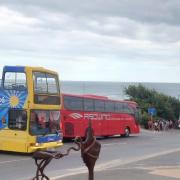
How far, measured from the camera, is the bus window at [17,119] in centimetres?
2258

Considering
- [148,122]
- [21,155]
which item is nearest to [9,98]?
[21,155]

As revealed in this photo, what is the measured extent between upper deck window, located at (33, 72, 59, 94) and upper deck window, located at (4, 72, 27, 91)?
0.50 metres

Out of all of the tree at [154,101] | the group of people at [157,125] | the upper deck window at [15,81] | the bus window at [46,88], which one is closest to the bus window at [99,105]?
the bus window at [46,88]

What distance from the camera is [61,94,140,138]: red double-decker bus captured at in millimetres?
32375

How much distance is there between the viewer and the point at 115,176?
544 inches

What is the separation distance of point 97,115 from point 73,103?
3.65 metres

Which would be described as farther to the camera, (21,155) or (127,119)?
(127,119)

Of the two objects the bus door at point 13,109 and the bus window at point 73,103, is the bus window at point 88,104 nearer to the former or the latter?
the bus window at point 73,103

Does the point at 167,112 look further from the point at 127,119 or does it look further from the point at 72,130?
the point at 72,130

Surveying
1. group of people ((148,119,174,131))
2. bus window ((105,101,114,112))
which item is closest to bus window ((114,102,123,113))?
bus window ((105,101,114,112))

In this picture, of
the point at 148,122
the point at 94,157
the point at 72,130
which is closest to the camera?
the point at 94,157

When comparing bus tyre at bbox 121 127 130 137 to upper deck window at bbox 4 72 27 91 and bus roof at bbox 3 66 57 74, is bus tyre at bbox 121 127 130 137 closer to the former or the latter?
bus roof at bbox 3 66 57 74

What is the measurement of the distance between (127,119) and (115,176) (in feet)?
91.9

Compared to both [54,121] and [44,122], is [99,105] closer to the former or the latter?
[54,121]
